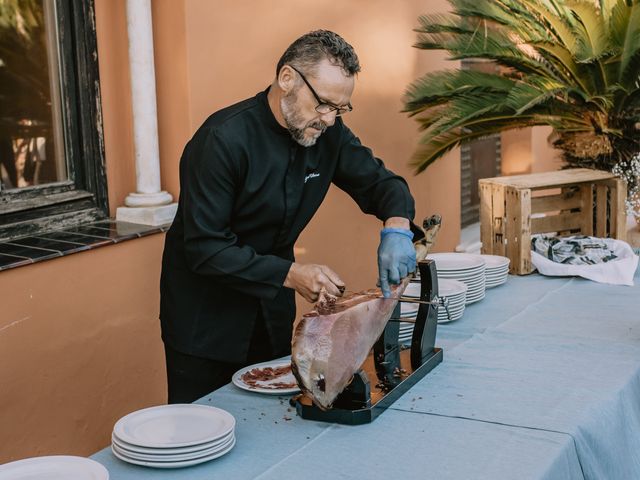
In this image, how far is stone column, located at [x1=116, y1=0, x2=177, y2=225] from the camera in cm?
396

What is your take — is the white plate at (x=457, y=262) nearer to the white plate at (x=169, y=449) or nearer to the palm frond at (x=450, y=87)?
the white plate at (x=169, y=449)

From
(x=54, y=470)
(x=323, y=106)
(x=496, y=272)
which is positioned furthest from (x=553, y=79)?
(x=54, y=470)

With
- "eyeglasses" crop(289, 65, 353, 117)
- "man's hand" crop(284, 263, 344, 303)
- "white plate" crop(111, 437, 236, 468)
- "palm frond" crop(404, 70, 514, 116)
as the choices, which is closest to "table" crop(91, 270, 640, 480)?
"white plate" crop(111, 437, 236, 468)

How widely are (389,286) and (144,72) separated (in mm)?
2087

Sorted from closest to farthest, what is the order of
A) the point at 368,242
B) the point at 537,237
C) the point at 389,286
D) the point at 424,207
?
the point at 389,286 → the point at 537,237 → the point at 368,242 → the point at 424,207

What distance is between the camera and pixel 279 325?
2.79m

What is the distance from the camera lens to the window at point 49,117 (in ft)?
12.2

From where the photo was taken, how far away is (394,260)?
2379 mm

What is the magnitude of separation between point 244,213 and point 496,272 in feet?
4.29

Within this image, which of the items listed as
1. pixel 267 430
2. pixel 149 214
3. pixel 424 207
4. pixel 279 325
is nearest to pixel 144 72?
pixel 149 214

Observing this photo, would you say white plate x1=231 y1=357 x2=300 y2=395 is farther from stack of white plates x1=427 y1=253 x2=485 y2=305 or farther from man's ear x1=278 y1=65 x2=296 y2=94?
stack of white plates x1=427 y1=253 x2=485 y2=305

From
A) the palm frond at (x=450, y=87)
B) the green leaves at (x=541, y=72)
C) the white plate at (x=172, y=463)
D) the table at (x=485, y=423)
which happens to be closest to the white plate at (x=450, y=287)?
the table at (x=485, y=423)

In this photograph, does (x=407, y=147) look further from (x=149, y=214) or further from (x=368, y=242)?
(x=149, y=214)

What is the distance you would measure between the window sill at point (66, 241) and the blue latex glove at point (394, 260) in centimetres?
153
